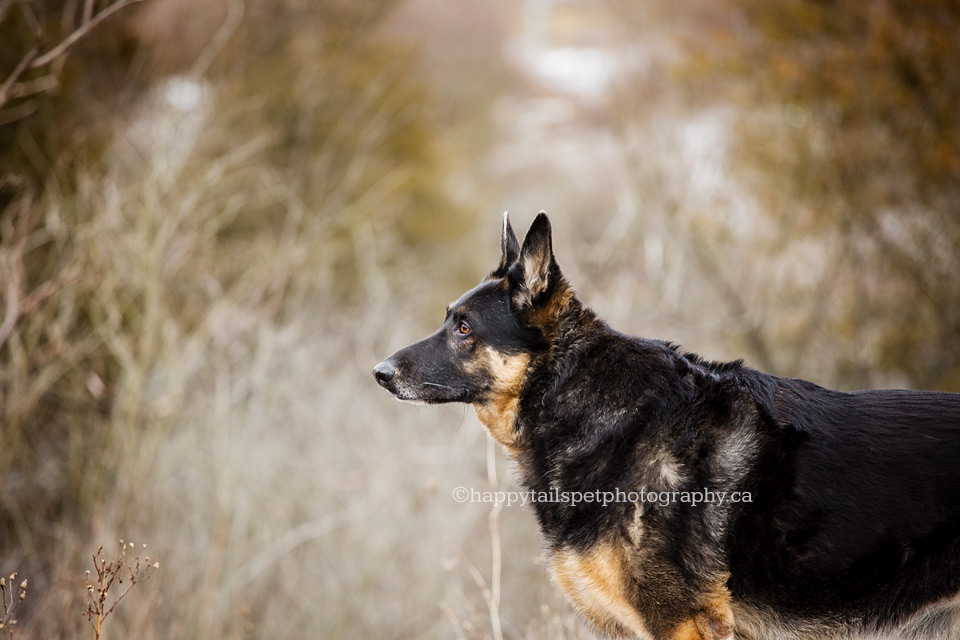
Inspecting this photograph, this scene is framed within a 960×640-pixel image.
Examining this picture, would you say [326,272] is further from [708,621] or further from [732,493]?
[708,621]

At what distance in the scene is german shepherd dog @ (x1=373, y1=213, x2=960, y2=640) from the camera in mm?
3219

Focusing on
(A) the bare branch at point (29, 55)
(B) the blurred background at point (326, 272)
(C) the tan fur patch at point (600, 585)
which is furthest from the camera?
(B) the blurred background at point (326, 272)

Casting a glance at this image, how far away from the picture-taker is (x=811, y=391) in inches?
142

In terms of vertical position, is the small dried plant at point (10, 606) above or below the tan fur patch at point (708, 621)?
below

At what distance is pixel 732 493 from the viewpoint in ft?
11.3

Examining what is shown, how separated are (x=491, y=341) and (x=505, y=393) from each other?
0.30 meters

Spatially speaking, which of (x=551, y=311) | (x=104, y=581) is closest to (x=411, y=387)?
(x=551, y=311)

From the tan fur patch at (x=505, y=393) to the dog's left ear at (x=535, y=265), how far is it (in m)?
0.33

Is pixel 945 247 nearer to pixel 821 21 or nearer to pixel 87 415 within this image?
pixel 821 21

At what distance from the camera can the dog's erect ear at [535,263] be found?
391cm

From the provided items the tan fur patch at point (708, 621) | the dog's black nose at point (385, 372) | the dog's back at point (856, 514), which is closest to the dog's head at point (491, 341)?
the dog's black nose at point (385, 372)

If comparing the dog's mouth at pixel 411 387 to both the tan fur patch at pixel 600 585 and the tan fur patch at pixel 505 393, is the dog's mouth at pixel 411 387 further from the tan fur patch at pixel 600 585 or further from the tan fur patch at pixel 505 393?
the tan fur patch at pixel 600 585

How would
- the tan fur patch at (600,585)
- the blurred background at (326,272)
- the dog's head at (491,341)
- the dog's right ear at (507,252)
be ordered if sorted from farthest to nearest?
the blurred background at (326,272) → the dog's right ear at (507,252) → the dog's head at (491,341) → the tan fur patch at (600,585)

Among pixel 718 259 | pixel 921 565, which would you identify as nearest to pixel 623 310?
pixel 718 259
